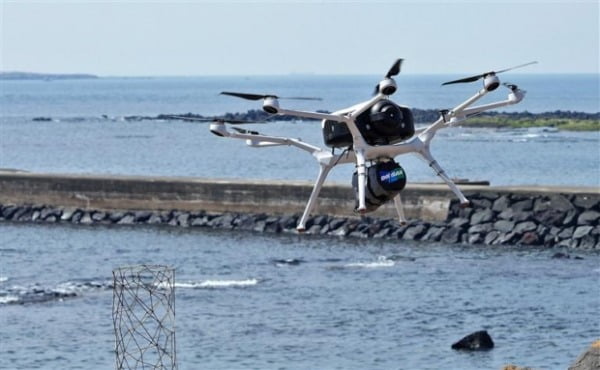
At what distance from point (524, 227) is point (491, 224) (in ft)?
4.13

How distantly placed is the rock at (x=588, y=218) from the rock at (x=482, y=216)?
294cm

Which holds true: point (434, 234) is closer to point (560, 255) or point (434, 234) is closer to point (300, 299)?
point (560, 255)

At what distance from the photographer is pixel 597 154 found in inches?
4641

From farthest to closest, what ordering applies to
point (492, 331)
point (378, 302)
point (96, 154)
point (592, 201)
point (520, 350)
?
point (96, 154)
point (592, 201)
point (378, 302)
point (492, 331)
point (520, 350)

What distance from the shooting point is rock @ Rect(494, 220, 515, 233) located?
181ft

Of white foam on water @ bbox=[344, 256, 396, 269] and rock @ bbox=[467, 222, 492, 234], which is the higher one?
rock @ bbox=[467, 222, 492, 234]

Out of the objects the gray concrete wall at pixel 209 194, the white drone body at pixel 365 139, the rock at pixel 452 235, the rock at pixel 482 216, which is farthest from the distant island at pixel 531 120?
the white drone body at pixel 365 139

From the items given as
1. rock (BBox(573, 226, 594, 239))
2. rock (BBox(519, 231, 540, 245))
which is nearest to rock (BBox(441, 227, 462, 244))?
rock (BBox(519, 231, 540, 245))

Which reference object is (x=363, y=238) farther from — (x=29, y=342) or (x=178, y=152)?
(x=178, y=152)

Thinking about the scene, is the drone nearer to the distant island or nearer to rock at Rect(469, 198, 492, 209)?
rock at Rect(469, 198, 492, 209)

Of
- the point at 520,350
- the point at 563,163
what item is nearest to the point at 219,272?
the point at 520,350

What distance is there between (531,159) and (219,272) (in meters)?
63.3

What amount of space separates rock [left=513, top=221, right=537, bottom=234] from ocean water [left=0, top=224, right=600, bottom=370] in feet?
4.63

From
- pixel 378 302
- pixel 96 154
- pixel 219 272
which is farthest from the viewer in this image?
pixel 96 154
